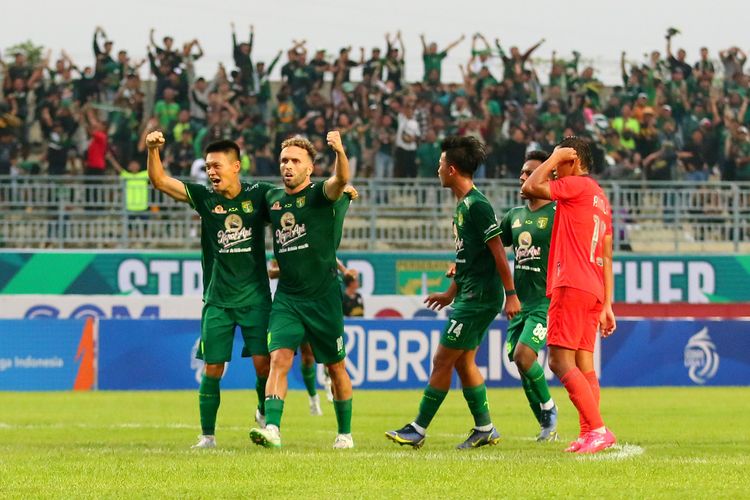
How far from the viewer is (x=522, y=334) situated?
11.6 meters

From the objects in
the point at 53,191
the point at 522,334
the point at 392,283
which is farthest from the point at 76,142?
the point at 522,334

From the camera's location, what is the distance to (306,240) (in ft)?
34.4

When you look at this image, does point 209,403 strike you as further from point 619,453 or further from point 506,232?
point 619,453

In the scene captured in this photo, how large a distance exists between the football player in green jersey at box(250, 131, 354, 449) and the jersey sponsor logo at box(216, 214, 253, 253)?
23 centimetres

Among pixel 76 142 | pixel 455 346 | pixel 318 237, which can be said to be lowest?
pixel 455 346

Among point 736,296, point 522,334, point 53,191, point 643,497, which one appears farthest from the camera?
point 736,296

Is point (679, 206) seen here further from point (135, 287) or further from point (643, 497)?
point (643, 497)

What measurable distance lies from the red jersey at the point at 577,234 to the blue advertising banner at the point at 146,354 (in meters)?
12.5

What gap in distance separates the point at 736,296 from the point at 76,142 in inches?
499

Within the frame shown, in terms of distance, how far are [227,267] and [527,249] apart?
253 centimetres

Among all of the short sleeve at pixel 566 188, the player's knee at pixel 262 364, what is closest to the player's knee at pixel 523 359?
the player's knee at pixel 262 364

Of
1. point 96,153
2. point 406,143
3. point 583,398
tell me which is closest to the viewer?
point 583,398

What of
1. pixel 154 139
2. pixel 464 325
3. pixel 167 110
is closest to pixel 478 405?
pixel 464 325

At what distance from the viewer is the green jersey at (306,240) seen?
34.4 ft
